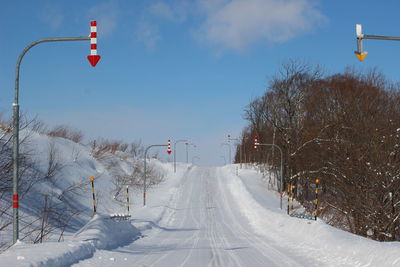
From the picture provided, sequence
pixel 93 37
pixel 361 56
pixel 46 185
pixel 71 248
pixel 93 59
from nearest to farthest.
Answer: pixel 71 248, pixel 93 59, pixel 93 37, pixel 361 56, pixel 46 185

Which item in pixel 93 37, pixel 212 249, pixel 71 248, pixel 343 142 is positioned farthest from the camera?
pixel 343 142

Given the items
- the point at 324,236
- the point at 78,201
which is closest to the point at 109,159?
the point at 78,201

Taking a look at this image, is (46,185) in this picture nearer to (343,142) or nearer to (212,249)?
(212,249)

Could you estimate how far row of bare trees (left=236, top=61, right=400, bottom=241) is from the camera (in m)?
23.7

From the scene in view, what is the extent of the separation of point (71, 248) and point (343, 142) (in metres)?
24.5

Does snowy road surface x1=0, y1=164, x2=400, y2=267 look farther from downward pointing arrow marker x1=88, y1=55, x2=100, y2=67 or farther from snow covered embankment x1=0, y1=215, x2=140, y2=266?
downward pointing arrow marker x1=88, y1=55, x2=100, y2=67

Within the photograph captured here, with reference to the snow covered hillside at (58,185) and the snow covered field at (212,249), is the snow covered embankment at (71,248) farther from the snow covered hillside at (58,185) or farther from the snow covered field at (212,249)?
the snow covered hillside at (58,185)

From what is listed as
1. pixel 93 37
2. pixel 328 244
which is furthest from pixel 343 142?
pixel 93 37

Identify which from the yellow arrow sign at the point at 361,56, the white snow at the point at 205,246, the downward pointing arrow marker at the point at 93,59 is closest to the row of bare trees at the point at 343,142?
the white snow at the point at 205,246

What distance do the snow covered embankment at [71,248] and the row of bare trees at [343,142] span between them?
1571 cm

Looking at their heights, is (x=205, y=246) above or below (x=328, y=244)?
below

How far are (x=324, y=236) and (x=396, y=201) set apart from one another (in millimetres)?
12362

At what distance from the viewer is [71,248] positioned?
29.9 ft

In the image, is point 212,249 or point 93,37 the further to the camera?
point 212,249
